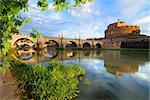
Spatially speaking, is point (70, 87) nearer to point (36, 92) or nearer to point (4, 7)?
point (36, 92)

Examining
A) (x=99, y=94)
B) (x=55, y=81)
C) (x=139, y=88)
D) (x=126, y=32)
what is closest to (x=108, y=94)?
(x=99, y=94)

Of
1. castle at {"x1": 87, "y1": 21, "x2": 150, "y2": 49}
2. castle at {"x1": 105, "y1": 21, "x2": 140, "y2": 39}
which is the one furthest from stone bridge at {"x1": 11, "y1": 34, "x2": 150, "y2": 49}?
castle at {"x1": 105, "y1": 21, "x2": 140, "y2": 39}

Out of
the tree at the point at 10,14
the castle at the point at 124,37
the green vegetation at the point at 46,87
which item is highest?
the castle at the point at 124,37

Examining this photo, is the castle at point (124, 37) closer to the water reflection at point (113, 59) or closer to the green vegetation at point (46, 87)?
the water reflection at point (113, 59)

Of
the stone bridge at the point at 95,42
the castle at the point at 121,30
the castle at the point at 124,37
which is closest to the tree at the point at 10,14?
the stone bridge at the point at 95,42

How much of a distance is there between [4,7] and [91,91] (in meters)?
12.4

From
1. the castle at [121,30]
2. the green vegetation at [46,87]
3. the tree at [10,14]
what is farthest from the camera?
the castle at [121,30]

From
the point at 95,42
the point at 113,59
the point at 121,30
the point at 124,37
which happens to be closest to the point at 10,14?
the point at 113,59

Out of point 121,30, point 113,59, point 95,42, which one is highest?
point 121,30

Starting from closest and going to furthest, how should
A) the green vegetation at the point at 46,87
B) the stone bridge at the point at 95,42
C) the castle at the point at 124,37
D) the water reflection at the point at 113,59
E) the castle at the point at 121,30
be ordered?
the green vegetation at the point at 46,87
the water reflection at the point at 113,59
the stone bridge at the point at 95,42
the castle at the point at 124,37
the castle at the point at 121,30

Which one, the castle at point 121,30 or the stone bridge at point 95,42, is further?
the castle at point 121,30

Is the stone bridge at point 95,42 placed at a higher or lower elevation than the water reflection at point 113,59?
higher

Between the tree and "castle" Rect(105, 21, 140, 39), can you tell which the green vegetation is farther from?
"castle" Rect(105, 21, 140, 39)

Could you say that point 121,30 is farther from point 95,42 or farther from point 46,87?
point 46,87
